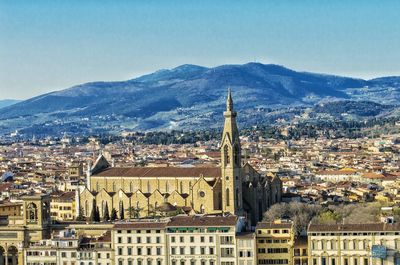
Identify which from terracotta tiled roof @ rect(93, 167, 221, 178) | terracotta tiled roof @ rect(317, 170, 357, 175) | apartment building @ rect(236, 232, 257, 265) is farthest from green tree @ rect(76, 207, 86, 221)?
terracotta tiled roof @ rect(317, 170, 357, 175)

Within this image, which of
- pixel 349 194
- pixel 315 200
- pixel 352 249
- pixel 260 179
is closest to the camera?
pixel 352 249

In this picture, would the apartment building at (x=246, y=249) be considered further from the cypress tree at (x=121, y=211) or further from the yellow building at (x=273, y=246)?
the cypress tree at (x=121, y=211)

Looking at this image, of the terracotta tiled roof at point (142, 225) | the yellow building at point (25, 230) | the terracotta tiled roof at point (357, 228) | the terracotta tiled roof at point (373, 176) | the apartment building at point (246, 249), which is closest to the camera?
the terracotta tiled roof at point (357, 228)

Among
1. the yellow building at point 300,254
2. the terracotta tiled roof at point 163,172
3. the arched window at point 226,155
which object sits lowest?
the yellow building at point 300,254

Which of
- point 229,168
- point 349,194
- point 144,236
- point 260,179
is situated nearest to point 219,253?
point 144,236

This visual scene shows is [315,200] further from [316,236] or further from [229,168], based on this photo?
[316,236]

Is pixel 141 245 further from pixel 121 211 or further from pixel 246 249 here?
pixel 121 211

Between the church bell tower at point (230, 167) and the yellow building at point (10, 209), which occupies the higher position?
the church bell tower at point (230, 167)

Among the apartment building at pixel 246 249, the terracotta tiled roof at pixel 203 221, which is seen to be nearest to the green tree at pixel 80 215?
the terracotta tiled roof at pixel 203 221

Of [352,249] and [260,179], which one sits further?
[260,179]
